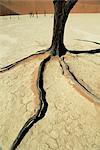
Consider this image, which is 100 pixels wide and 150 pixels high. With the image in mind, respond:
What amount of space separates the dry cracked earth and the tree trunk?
6.9 inches

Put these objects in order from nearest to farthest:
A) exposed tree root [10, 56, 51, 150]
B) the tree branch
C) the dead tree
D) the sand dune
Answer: exposed tree root [10, 56, 51, 150] → the dead tree → the tree branch → the sand dune

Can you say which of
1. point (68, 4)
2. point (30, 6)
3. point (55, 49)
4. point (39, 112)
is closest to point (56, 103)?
point (39, 112)

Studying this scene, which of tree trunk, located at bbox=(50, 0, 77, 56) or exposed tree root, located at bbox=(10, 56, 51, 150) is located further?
tree trunk, located at bbox=(50, 0, 77, 56)

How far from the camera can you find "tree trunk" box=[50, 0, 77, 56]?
5020 millimetres

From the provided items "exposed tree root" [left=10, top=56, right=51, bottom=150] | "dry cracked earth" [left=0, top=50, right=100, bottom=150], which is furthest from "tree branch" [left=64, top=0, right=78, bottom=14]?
"exposed tree root" [left=10, top=56, right=51, bottom=150]

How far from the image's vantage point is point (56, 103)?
444cm

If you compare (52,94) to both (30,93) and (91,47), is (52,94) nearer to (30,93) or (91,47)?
(30,93)

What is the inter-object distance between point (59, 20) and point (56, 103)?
5.24ft

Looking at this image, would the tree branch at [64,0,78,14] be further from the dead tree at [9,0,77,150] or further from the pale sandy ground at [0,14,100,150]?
the pale sandy ground at [0,14,100,150]

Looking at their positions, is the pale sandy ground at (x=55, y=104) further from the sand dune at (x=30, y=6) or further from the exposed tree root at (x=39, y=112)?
the sand dune at (x=30, y=6)

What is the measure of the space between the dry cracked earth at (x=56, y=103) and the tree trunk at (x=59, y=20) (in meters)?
0.18

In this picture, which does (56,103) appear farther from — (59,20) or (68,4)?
(68,4)

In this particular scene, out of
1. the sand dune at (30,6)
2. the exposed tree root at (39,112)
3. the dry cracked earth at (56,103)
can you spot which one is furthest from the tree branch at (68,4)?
the sand dune at (30,6)

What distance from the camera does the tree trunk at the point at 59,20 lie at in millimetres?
5020
